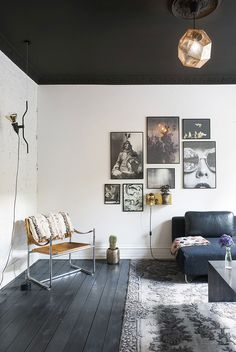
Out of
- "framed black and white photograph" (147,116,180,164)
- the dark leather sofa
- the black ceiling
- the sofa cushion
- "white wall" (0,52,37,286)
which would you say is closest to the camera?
the black ceiling

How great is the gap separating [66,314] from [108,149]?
259 centimetres

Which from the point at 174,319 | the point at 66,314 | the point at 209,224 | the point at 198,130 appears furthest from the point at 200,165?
the point at 66,314

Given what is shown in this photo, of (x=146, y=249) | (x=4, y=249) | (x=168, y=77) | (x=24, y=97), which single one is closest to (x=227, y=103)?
(x=168, y=77)

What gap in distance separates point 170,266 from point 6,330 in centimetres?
246

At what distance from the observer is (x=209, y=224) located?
4.29 m

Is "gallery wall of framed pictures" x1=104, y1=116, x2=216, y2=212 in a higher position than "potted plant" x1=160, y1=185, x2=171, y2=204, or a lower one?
higher

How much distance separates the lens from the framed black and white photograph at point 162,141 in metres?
4.64

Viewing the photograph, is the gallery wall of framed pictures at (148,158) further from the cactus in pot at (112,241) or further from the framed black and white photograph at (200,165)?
the cactus in pot at (112,241)

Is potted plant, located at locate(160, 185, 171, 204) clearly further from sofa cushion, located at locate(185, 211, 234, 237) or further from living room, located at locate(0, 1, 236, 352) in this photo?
sofa cushion, located at locate(185, 211, 234, 237)

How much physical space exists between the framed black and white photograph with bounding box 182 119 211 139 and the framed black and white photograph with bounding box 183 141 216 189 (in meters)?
A: 0.11

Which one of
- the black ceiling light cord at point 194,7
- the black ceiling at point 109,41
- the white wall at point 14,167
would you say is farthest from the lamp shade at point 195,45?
the white wall at point 14,167

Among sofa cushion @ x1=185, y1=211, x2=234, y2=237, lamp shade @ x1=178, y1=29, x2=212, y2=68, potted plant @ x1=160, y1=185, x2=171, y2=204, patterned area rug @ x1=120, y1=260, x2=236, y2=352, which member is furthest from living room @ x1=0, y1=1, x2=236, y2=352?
lamp shade @ x1=178, y1=29, x2=212, y2=68

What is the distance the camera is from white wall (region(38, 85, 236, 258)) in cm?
462

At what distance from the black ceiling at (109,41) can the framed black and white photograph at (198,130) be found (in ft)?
2.07
